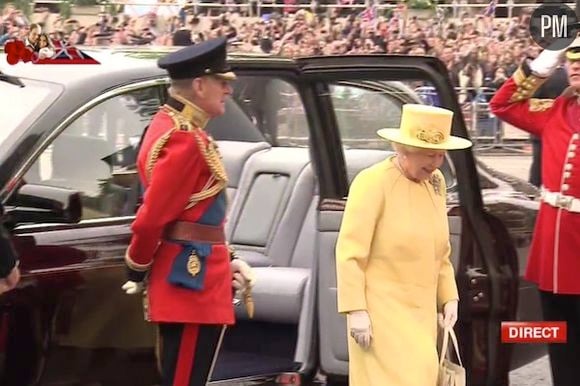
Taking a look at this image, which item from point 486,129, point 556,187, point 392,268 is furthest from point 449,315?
point 486,129

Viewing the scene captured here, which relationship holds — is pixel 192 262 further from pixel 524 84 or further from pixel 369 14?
pixel 369 14

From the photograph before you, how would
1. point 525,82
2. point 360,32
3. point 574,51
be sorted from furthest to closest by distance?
1. point 360,32
2. point 525,82
3. point 574,51

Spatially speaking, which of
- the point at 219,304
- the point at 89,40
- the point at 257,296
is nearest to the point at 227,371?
the point at 257,296

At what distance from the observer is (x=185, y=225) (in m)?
3.71

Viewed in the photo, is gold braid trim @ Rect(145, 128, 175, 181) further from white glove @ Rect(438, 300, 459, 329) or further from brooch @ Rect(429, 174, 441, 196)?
white glove @ Rect(438, 300, 459, 329)

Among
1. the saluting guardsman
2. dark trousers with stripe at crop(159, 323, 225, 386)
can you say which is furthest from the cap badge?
dark trousers with stripe at crop(159, 323, 225, 386)

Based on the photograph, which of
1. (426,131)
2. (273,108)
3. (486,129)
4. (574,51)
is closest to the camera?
(426,131)

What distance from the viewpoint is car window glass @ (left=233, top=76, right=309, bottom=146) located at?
549cm

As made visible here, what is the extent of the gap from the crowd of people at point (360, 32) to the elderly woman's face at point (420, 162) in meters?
4.41

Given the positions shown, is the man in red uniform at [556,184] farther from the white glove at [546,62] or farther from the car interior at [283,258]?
the car interior at [283,258]

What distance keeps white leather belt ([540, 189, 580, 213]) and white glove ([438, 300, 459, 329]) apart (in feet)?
2.80

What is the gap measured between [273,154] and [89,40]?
7.65 ft

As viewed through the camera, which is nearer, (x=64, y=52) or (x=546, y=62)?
(x=64, y=52)

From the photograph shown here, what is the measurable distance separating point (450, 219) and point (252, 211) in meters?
1.53
